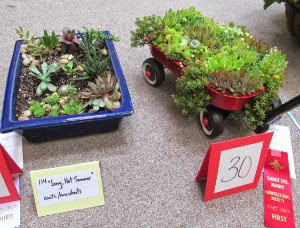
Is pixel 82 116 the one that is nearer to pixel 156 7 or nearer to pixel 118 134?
pixel 118 134

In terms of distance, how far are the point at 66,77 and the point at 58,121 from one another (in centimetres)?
18

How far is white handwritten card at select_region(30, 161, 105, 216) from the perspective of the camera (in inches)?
22.8

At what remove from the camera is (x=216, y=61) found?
27.1 inches

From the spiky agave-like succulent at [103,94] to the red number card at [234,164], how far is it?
0.24 metres

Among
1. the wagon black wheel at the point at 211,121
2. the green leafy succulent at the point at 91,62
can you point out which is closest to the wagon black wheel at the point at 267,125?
the wagon black wheel at the point at 211,121

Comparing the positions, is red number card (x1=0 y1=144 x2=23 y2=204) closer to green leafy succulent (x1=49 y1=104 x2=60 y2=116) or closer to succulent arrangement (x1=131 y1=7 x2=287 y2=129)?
green leafy succulent (x1=49 y1=104 x2=60 y2=116)

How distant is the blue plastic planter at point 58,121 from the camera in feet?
2.08

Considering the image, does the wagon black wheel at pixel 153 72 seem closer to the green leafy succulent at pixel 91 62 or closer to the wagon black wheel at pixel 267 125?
the green leafy succulent at pixel 91 62

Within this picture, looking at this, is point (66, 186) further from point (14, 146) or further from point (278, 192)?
point (278, 192)

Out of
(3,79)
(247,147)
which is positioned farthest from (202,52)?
(3,79)

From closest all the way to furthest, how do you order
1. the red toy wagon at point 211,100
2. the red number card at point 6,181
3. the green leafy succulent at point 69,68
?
the red number card at point 6,181
the red toy wagon at point 211,100
the green leafy succulent at point 69,68

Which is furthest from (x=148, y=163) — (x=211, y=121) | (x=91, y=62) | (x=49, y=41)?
(x=49, y=41)

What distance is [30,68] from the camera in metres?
0.74

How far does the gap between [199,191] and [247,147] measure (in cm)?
15
